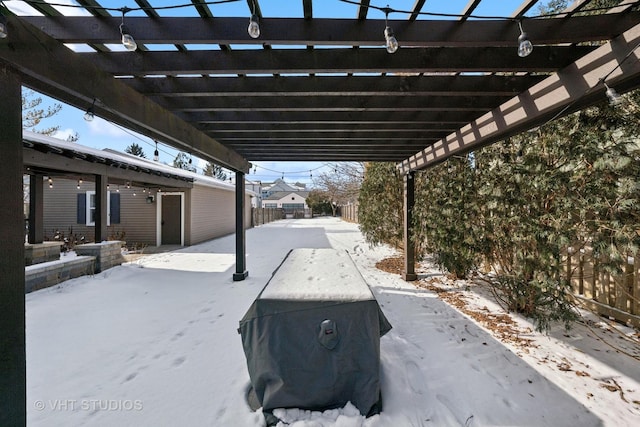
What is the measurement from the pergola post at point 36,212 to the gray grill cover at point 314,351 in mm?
7282

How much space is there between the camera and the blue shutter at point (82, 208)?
9.82 metres

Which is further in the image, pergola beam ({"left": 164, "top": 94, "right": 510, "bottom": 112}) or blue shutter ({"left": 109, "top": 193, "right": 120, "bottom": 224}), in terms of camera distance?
blue shutter ({"left": 109, "top": 193, "right": 120, "bottom": 224})

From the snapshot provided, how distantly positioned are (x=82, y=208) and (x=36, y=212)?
409 cm

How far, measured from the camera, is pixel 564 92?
208cm

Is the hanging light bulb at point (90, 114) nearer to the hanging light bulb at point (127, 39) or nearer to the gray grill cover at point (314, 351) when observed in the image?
the hanging light bulb at point (127, 39)

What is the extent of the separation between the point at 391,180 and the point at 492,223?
381 centimetres

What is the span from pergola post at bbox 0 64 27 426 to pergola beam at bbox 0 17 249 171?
140 mm

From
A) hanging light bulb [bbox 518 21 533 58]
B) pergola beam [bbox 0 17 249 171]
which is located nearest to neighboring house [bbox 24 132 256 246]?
pergola beam [bbox 0 17 249 171]

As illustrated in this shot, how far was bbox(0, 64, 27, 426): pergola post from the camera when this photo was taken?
4.55ft

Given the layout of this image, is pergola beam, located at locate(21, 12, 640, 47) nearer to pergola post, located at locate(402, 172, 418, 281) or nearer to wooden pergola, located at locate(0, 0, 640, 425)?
wooden pergola, located at locate(0, 0, 640, 425)

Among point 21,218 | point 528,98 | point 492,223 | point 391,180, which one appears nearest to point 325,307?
point 21,218

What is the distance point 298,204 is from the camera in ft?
166

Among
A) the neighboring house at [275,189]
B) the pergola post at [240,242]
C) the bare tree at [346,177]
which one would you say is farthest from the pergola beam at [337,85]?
the neighboring house at [275,189]

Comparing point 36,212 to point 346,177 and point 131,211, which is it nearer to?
point 131,211
